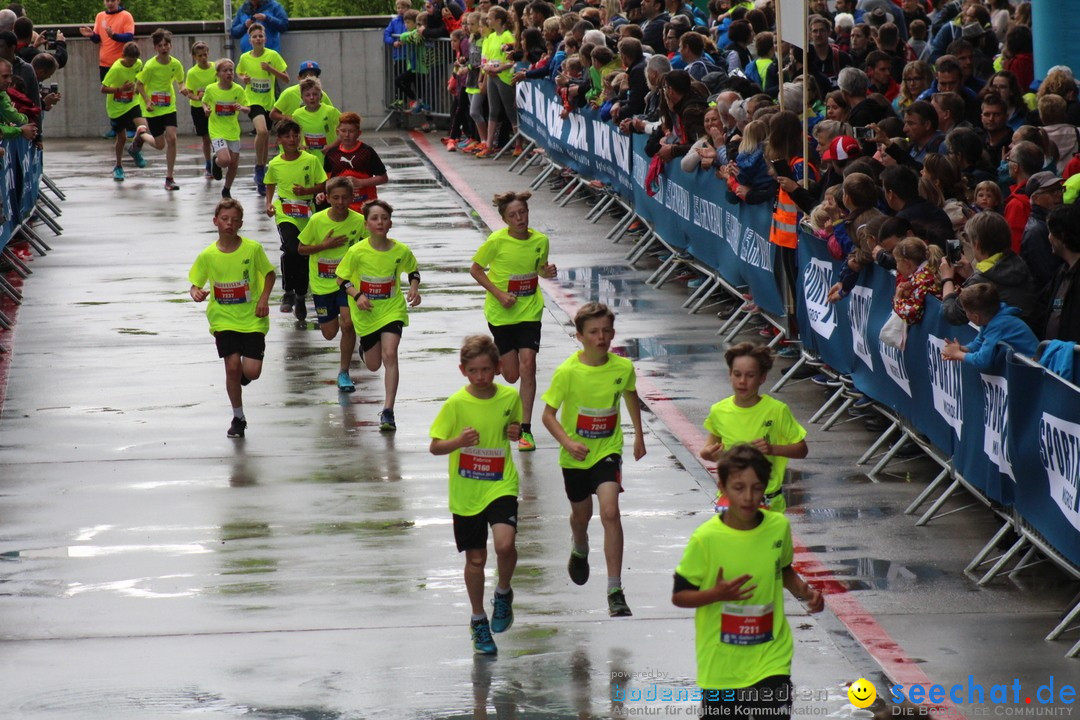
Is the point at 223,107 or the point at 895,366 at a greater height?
the point at 223,107

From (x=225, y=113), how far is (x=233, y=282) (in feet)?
38.9

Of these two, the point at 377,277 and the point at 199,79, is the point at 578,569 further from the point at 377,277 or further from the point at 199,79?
the point at 199,79

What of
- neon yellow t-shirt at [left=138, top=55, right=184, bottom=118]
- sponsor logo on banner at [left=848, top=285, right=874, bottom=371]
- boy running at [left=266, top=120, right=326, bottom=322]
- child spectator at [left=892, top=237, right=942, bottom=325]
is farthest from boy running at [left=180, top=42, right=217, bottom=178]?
child spectator at [left=892, top=237, right=942, bottom=325]

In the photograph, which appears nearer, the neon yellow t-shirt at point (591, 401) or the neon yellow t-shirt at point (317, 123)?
the neon yellow t-shirt at point (591, 401)

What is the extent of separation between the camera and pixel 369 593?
942cm

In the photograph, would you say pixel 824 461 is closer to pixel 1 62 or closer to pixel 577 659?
Answer: pixel 577 659

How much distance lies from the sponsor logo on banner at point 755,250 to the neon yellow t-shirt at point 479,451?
6.18m

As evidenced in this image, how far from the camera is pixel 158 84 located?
2630 centimetres

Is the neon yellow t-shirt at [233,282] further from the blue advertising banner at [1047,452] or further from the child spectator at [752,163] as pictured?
the blue advertising banner at [1047,452]

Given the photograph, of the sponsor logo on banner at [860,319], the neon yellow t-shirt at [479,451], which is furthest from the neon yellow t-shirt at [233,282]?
the neon yellow t-shirt at [479,451]

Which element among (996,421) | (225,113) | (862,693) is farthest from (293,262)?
(862,693)

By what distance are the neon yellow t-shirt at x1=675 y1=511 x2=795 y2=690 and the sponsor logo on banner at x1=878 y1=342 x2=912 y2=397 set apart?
4593 millimetres

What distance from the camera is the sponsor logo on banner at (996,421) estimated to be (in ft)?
29.9

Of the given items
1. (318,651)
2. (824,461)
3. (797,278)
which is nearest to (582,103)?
(797,278)
